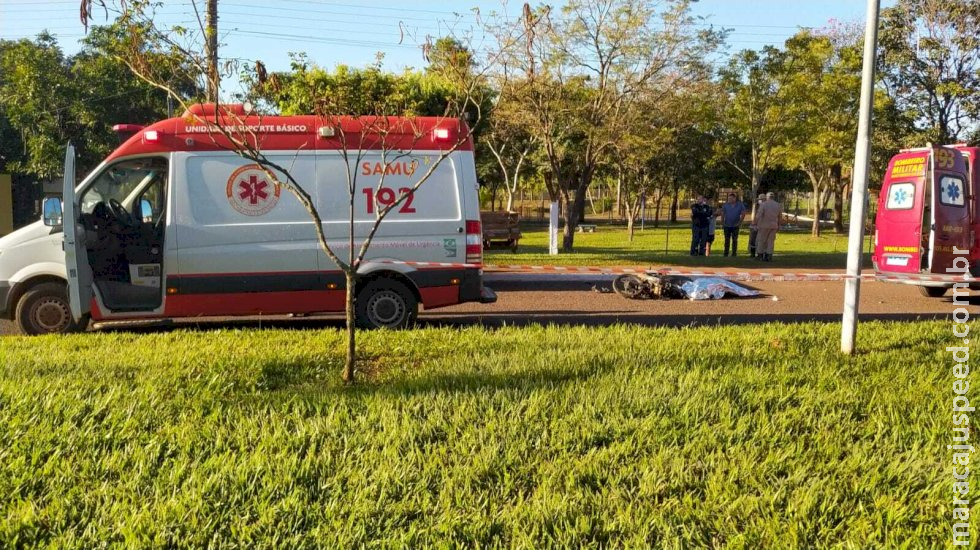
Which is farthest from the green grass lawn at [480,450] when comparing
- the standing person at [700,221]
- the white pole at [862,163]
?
the standing person at [700,221]

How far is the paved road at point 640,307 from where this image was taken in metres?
9.84

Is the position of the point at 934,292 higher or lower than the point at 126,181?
lower

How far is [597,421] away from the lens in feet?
15.1

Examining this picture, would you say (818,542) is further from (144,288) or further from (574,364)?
(144,288)

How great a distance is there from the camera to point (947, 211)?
12.1m

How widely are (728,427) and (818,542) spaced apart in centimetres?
129

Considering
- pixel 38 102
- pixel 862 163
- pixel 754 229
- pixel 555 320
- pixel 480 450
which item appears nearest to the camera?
pixel 480 450

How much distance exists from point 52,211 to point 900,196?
12.4 metres

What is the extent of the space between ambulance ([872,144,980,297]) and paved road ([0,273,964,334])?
738 mm

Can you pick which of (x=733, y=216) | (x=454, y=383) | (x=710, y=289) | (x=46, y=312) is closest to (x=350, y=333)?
(x=454, y=383)

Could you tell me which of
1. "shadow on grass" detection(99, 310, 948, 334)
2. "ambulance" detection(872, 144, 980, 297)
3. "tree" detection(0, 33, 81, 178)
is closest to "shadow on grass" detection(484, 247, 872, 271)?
"ambulance" detection(872, 144, 980, 297)

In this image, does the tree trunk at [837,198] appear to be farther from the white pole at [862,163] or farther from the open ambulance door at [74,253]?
the open ambulance door at [74,253]

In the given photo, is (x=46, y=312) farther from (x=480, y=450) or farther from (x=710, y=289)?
(x=710, y=289)

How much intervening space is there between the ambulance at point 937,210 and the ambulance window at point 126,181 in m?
10.9
